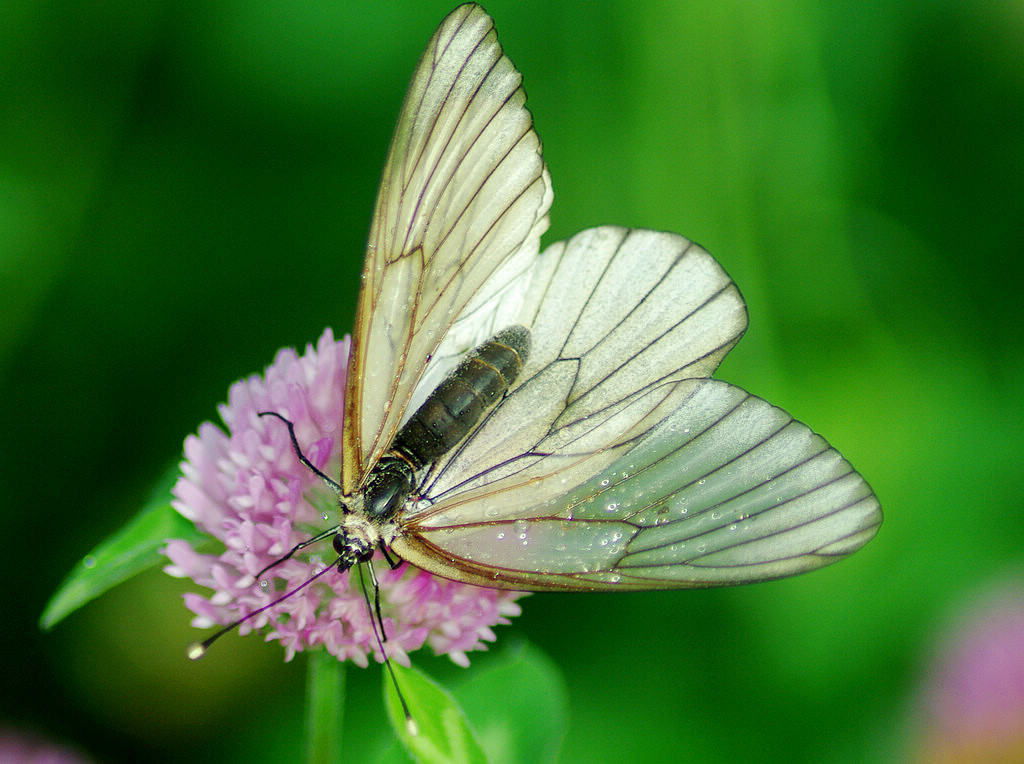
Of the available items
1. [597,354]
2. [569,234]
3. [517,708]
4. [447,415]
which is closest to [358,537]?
[447,415]

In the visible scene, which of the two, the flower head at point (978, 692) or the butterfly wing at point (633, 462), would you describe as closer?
the butterfly wing at point (633, 462)

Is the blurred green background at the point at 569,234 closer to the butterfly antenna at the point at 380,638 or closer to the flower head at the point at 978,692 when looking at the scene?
the flower head at the point at 978,692

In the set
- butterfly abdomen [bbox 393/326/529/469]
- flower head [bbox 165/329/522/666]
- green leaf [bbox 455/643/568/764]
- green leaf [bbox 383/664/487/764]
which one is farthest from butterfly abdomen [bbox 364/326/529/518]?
green leaf [bbox 455/643/568/764]

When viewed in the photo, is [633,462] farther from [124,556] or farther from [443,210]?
[124,556]

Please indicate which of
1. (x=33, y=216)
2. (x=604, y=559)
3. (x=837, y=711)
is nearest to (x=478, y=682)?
(x=604, y=559)

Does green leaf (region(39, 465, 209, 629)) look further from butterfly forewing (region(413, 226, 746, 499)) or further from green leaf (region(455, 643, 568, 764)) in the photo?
green leaf (region(455, 643, 568, 764))

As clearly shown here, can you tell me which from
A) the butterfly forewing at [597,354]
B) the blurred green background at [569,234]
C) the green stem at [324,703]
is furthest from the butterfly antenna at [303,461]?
the blurred green background at [569,234]
